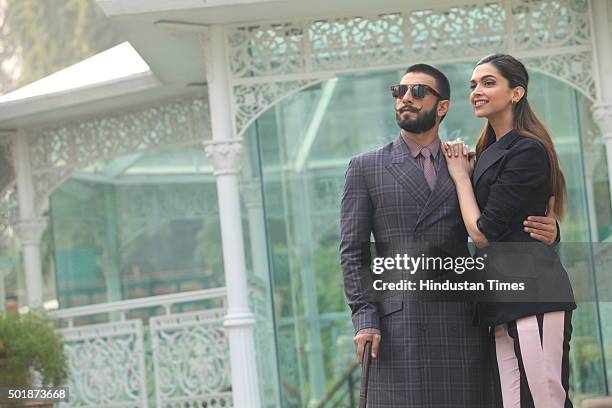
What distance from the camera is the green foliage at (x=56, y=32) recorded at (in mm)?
25422

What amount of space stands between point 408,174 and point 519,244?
1.43ft

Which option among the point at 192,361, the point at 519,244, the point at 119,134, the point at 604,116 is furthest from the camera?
the point at 119,134

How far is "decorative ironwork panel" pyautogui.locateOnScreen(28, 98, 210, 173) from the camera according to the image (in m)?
9.46

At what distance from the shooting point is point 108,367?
886 centimetres

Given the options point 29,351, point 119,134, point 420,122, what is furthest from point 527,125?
point 119,134

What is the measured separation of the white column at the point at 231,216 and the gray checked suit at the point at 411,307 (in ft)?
13.2

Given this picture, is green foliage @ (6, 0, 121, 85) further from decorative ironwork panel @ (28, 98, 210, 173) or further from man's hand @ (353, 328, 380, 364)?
man's hand @ (353, 328, 380, 364)

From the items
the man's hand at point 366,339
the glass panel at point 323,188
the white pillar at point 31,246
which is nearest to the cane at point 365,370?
the man's hand at point 366,339

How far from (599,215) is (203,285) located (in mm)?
5422

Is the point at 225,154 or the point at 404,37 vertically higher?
the point at 404,37

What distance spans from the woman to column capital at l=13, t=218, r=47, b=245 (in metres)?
6.76

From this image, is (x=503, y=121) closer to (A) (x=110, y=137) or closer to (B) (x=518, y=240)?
(B) (x=518, y=240)

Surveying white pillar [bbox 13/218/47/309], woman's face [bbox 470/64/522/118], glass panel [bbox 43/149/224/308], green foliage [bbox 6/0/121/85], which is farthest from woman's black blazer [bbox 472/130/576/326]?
green foliage [bbox 6/0/121/85]

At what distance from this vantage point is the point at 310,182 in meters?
9.44
